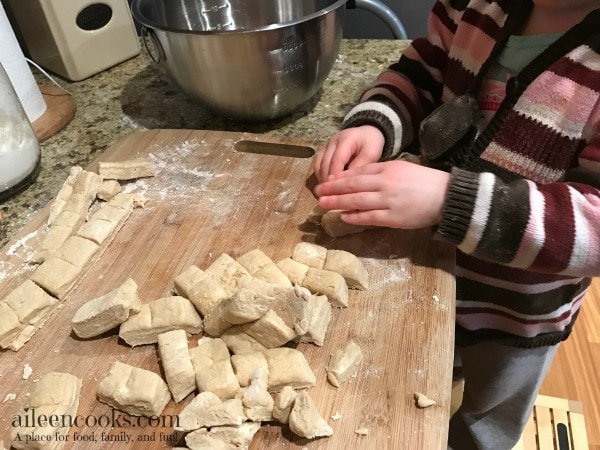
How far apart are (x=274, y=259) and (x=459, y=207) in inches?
14.5

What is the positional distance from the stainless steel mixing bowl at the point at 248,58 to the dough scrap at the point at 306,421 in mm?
768

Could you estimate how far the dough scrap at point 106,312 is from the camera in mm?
868

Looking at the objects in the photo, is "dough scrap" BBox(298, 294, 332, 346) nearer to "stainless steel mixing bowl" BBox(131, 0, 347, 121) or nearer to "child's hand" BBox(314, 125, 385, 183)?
"child's hand" BBox(314, 125, 385, 183)

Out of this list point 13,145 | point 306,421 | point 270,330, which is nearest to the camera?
point 306,421

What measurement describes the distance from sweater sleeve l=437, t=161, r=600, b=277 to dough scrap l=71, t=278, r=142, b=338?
55 centimetres

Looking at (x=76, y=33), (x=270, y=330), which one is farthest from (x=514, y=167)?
(x=76, y=33)

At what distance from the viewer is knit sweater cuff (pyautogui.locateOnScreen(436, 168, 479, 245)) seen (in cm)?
86

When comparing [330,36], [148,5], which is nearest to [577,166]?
[330,36]

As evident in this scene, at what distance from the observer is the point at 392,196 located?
36.1 inches

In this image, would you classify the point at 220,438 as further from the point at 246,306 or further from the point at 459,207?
the point at 459,207

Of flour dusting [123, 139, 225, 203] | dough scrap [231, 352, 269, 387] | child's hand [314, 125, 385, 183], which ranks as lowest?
dough scrap [231, 352, 269, 387]

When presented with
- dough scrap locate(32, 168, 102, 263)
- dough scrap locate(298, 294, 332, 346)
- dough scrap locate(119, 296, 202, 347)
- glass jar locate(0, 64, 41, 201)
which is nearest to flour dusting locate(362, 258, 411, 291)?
dough scrap locate(298, 294, 332, 346)

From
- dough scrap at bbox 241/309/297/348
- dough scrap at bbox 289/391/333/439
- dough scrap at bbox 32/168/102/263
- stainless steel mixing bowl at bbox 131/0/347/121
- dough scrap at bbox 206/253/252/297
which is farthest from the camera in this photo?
stainless steel mixing bowl at bbox 131/0/347/121

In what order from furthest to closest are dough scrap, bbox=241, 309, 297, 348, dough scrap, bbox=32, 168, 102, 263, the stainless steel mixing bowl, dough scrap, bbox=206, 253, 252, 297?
the stainless steel mixing bowl < dough scrap, bbox=32, 168, 102, 263 < dough scrap, bbox=206, 253, 252, 297 < dough scrap, bbox=241, 309, 297, 348
